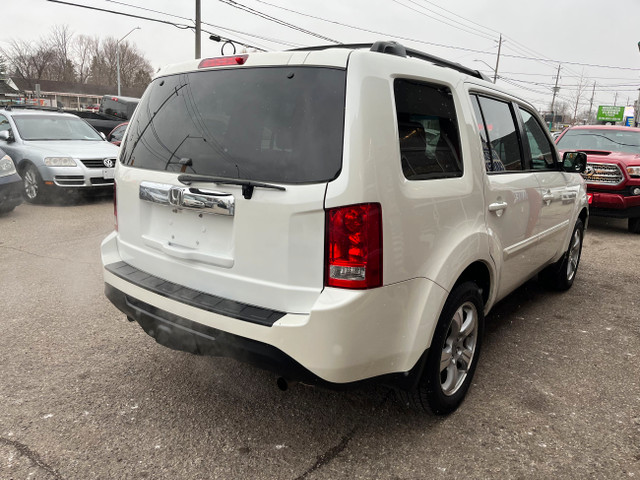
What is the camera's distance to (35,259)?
18.2 ft

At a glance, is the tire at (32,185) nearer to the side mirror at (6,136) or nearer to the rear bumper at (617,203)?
the side mirror at (6,136)

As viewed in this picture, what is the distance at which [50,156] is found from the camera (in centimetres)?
883

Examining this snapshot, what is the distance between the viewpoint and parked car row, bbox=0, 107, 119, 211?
28.9ft

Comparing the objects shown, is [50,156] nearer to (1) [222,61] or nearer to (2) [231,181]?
(1) [222,61]

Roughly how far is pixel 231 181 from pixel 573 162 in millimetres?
3419

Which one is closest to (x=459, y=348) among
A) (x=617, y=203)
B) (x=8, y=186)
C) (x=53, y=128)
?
(x=617, y=203)

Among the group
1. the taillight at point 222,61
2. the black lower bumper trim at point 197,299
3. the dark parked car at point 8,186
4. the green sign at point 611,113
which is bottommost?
the dark parked car at point 8,186

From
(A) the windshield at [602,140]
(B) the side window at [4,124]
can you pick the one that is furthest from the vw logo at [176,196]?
(B) the side window at [4,124]

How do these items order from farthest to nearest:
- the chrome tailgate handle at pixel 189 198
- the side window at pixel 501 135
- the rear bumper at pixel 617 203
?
the rear bumper at pixel 617 203, the side window at pixel 501 135, the chrome tailgate handle at pixel 189 198

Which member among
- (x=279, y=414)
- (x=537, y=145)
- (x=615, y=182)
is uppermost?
(x=537, y=145)

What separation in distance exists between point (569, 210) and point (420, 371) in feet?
9.61

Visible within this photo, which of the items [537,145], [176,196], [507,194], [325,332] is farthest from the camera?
[537,145]

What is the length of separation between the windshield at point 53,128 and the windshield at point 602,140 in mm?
9399

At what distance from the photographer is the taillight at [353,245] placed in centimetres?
201
